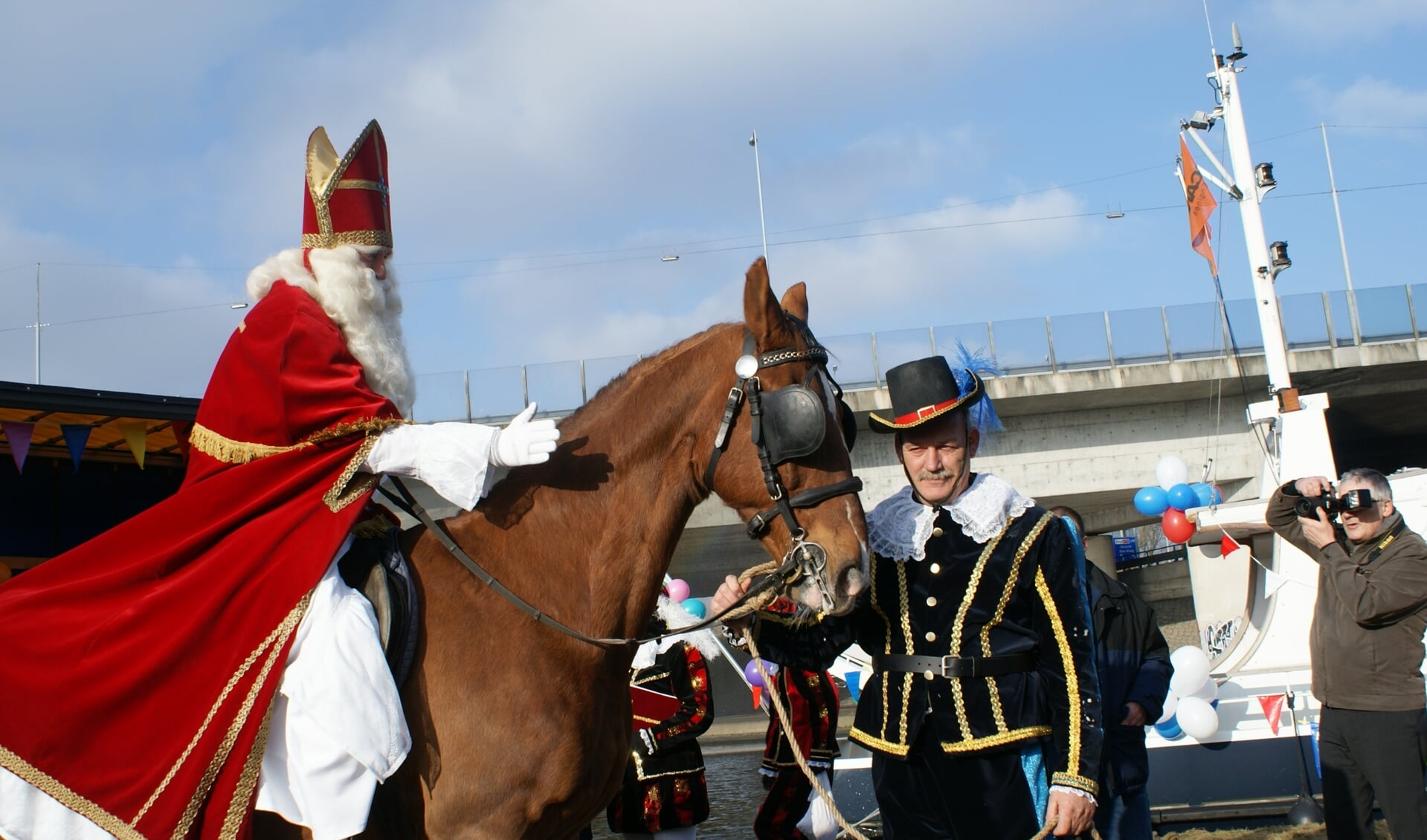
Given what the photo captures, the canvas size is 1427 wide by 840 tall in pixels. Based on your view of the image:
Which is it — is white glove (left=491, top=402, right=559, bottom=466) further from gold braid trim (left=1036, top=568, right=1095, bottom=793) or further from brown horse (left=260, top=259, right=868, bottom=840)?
gold braid trim (left=1036, top=568, right=1095, bottom=793)

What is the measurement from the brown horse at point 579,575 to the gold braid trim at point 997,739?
721mm

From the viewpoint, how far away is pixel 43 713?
10.1 ft

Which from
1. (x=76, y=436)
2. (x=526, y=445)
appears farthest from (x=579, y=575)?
(x=76, y=436)

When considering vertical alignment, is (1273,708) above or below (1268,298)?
below

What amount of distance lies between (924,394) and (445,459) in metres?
1.54

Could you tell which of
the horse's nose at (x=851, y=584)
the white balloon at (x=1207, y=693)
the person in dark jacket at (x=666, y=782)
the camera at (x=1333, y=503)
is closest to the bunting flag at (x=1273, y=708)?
the white balloon at (x=1207, y=693)

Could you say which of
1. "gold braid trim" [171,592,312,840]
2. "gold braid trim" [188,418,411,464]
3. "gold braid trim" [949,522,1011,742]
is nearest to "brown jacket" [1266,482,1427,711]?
"gold braid trim" [949,522,1011,742]

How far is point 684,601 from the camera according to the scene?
9.45 meters

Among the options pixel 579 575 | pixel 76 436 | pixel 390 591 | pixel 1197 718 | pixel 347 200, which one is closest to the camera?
pixel 390 591

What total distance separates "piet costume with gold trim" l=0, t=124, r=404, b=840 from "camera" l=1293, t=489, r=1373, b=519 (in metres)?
4.20

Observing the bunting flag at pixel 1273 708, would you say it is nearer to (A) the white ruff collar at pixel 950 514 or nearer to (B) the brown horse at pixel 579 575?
(A) the white ruff collar at pixel 950 514

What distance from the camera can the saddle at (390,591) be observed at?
3.15 metres

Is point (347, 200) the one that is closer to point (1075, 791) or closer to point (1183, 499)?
point (1075, 791)

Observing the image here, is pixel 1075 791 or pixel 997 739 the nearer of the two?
pixel 1075 791
